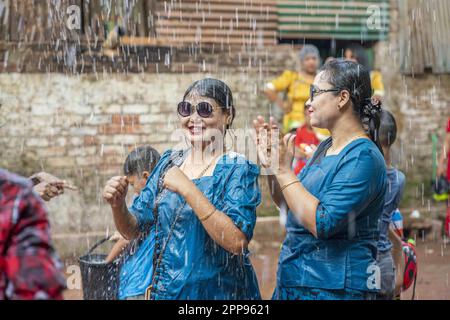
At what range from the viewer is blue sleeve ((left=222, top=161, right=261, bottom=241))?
3221 mm

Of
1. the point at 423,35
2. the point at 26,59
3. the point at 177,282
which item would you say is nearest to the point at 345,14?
the point at 423,35

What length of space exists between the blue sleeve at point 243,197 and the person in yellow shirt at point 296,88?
5823 millimetres

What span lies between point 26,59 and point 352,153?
6.74 meters

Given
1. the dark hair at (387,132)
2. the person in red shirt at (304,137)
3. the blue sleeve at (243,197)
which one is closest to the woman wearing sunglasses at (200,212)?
the blue sleeve at (243,197)

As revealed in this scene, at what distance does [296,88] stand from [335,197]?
257 inches

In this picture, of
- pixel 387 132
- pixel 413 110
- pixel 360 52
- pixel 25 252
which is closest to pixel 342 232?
pixel 387 132

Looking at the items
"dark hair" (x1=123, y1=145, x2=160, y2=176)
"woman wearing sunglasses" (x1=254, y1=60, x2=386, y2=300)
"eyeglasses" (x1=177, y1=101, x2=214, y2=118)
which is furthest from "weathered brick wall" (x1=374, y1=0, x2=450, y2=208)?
"eyeglasses" (x1=177, y1=101, x2=214, y2=118)

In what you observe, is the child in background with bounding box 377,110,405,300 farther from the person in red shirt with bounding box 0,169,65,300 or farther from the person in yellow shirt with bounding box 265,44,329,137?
the person in yellow shirt with bounding box 265,44,329,137

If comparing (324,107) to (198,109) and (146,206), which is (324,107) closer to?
(198,109)

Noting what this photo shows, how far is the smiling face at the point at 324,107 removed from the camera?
11.4 feet

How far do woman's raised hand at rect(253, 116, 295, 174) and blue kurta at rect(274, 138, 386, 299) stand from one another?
221 mm

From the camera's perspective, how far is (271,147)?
10.9 ft

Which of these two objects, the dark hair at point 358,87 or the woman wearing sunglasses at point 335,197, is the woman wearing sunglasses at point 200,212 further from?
the dark hair at point 358,87

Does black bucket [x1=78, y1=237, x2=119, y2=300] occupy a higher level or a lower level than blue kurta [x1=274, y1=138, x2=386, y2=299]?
lower
